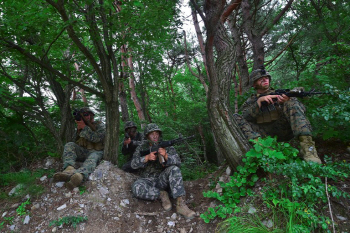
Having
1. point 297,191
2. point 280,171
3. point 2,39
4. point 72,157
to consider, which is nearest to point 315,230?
point 297,191

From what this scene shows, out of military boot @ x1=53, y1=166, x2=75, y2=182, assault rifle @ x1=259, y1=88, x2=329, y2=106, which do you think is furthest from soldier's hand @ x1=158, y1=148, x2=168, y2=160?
assault rifle @ x1=259, y1=88, x2=329, y2=106

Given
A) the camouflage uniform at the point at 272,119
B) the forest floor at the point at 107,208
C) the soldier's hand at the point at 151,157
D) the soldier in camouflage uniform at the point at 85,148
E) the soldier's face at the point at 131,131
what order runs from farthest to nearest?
the soldier's face at the point at 131,131 → the soldier's hand at the point at 151,157 → the soldier in camouflage uniform at the point at 85,148 → the camouflage uniform at the point at 272,119 → the forest floor at the point at 107,208

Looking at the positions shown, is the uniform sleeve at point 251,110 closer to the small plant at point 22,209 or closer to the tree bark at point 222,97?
the tree bark at point 222,97

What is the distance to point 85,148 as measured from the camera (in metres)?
4.51

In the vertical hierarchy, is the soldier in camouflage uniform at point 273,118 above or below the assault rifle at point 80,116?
below

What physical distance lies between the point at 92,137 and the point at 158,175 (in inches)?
68.2

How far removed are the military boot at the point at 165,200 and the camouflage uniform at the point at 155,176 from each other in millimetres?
79

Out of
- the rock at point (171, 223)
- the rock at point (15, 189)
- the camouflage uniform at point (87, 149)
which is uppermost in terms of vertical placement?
the camouflage uniform at point (87, 149)

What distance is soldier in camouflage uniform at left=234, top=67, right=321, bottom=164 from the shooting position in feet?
9.89

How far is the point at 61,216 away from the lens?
9.41ft

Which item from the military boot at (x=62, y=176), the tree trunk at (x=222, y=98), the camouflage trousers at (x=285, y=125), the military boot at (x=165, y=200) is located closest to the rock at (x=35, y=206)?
the military boot at (x=62, y=176)

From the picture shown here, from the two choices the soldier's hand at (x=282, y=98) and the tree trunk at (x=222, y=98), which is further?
the soldier's hand at (x=282, y=98)

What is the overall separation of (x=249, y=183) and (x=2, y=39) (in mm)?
4629

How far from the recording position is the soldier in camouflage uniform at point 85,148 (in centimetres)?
359
